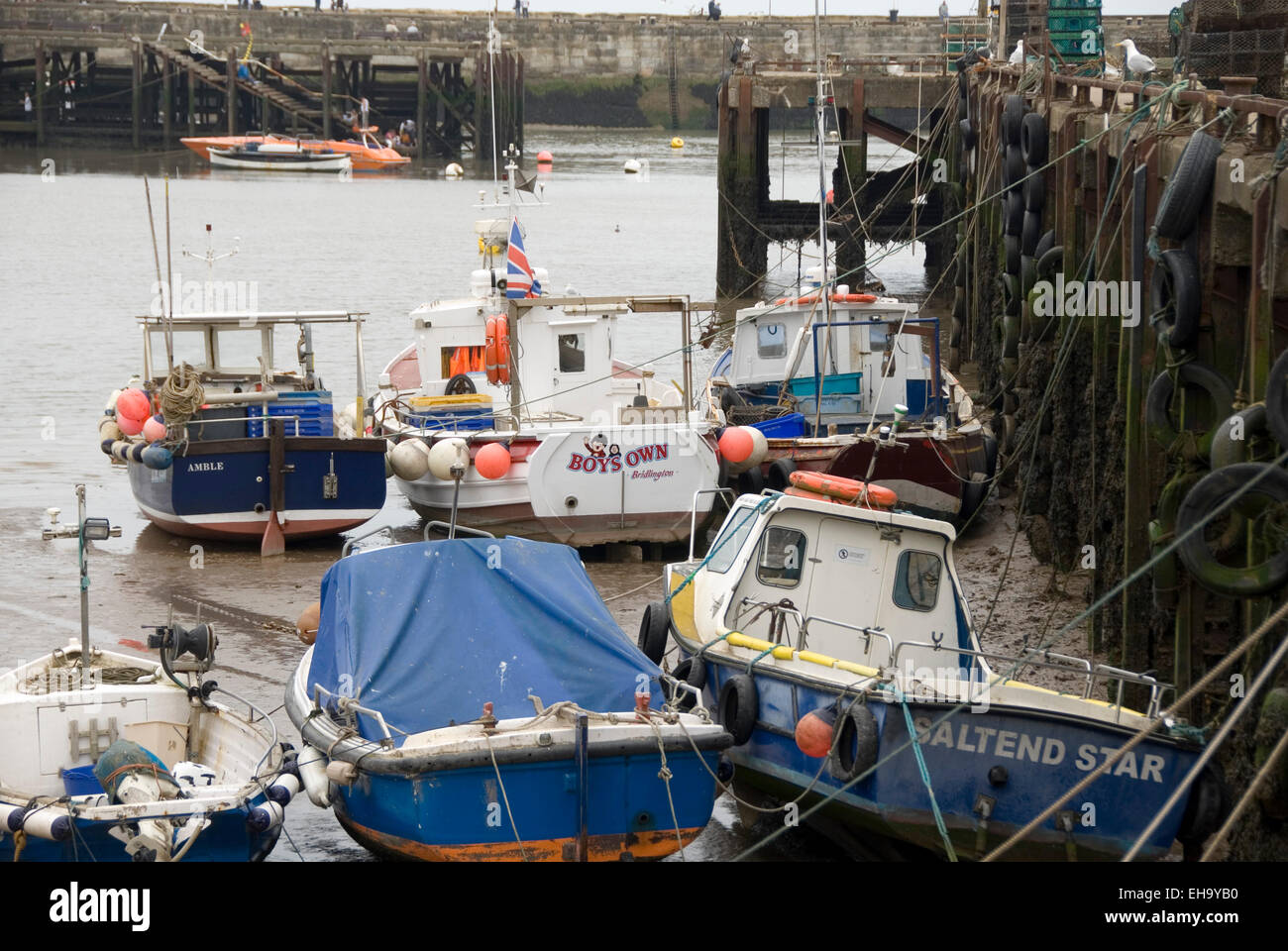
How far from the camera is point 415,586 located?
9727mm

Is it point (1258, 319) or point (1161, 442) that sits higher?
point (1258, 319)

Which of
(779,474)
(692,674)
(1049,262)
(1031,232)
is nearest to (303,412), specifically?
(779,474)

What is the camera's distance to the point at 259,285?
39250 millimetres

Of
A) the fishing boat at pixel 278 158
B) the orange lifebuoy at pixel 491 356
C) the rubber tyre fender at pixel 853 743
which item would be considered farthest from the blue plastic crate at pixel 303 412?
the fishing boat at pixel 278 158

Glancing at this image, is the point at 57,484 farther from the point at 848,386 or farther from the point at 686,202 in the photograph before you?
the point at 686,202

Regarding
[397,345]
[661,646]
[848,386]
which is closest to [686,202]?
[397,345]

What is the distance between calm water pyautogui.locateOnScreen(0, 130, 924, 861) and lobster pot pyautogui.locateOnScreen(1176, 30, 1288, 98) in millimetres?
7021

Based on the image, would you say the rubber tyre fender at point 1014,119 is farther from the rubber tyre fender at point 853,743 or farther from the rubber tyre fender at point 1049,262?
the rubber tyre fender at point 853,743

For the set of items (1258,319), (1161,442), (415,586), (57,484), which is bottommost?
(57,484)

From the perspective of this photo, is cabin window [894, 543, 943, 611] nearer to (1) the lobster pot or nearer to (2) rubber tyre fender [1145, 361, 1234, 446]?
(2) rubber tyre fender [1145, 361, 1234, 446]

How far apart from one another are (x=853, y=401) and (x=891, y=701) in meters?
10.4

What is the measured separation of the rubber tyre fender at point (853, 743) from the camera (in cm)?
891

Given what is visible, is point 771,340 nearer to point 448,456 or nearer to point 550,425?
point 550,425

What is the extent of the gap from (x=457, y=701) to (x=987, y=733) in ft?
8.94
